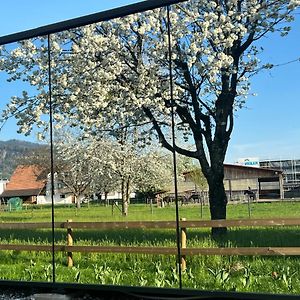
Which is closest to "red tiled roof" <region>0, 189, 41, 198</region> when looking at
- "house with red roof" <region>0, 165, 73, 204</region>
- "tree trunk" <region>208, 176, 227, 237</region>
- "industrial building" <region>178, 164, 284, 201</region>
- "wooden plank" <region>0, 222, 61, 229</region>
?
"house with red roof" <region>0, 165, 73, 204</region>

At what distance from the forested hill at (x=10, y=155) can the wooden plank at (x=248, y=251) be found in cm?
269

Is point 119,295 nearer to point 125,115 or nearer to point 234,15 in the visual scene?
point 125,115

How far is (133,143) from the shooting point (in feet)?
Answer: 22.3

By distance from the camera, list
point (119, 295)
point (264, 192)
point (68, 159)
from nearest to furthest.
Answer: point (264, 192), point (119, 295), point (68, 159)

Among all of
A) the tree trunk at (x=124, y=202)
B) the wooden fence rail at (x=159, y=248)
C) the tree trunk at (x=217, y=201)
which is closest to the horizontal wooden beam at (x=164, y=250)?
the wooden fence rail at (x=159, y=248)

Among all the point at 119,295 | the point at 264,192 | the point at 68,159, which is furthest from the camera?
the point at 68,159

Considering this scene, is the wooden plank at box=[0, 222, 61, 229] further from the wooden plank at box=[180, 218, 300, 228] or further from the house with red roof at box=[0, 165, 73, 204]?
the wooden plank at box=[180, 218, 300, 228]

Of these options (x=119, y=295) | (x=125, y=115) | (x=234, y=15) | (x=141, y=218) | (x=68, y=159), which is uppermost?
(x=234, y=15)

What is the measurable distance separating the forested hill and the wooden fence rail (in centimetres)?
73

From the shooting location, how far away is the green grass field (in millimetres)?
5887

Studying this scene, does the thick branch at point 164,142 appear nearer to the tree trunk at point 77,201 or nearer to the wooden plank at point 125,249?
the wooden plank at point 125,249

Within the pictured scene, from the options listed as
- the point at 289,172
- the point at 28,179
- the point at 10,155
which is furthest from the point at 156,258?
the point at 10,155

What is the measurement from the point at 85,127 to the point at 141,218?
1353 mm

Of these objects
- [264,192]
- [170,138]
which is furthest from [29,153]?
[264,192]
